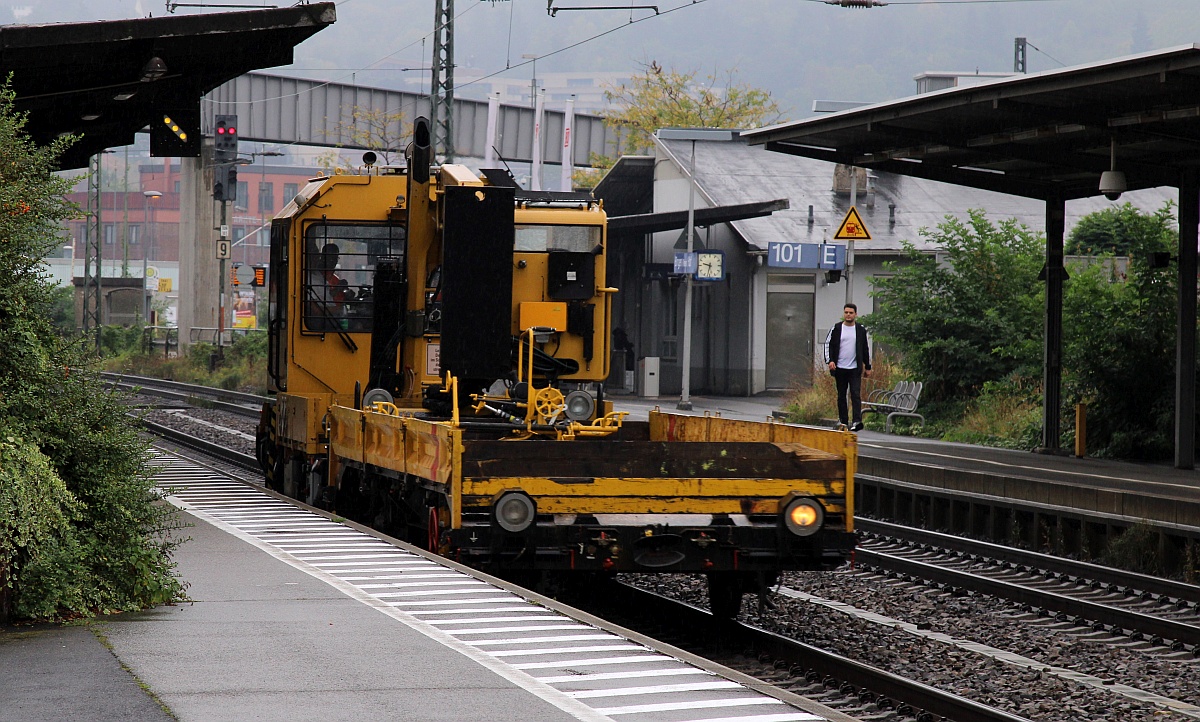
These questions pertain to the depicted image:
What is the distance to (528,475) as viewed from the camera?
9320 millimetres

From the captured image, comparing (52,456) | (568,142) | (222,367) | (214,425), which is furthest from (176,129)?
(568,142)

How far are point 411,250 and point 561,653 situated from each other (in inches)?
230

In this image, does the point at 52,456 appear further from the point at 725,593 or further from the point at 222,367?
the point at 222,367

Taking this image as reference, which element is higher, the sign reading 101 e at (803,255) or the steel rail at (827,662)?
the sign reading 101 e at (803,255)

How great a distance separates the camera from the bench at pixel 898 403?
2592cm

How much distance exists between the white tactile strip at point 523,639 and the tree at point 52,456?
4.64 feet

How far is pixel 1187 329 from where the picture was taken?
60.5ft

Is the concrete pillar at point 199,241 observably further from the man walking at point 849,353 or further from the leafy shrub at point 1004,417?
the man walking at point 849,353

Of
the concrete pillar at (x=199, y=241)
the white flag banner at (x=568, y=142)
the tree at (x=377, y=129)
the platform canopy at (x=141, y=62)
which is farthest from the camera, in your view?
the tree at (x=377, y=129)

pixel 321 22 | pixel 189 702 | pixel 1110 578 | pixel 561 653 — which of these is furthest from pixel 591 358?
pixel 189 702

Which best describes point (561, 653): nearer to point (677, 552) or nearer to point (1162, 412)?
point (677, 552)

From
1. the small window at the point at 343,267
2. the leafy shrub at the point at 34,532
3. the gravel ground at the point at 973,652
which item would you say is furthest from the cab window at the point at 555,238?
the leafy shrub at the point at 34,532

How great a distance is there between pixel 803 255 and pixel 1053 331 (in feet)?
53.1

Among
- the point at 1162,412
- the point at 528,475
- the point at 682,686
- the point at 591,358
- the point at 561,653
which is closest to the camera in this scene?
the point at 682,686
